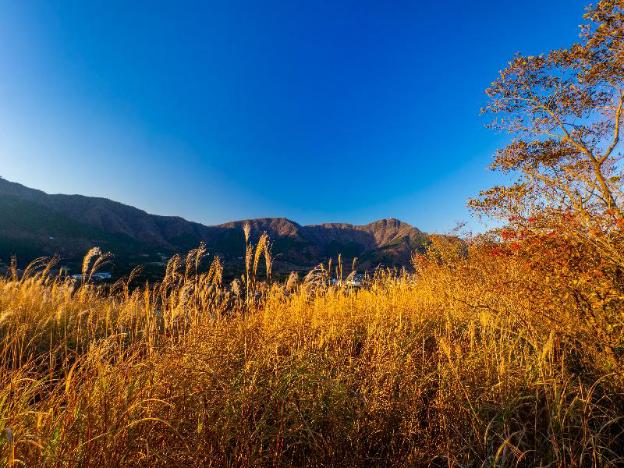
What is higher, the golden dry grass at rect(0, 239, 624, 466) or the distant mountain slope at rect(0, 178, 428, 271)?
the distant mountain slope at rect(0, 178, 428, 271)

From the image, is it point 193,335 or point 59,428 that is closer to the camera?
point 59,428

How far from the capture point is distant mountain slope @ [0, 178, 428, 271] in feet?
225

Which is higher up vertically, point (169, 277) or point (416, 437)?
point (169, 277)

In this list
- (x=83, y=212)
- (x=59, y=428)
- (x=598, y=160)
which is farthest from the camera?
(x=83, y=212)

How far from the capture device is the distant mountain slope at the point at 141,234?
68438mm

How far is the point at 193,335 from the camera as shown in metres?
3.36

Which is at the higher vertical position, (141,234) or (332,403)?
(141,234)

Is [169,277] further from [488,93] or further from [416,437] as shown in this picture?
[488,93]

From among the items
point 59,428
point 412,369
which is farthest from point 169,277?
point 412,369

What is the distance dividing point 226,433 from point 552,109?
13.5m

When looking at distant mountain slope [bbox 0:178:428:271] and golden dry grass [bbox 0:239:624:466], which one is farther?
distant mountain slope [bbox 0:178:428:271]

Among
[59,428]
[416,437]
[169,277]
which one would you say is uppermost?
[169,277]

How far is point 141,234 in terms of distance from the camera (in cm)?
12719

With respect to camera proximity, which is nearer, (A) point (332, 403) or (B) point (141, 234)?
(A) point (332, 403)
